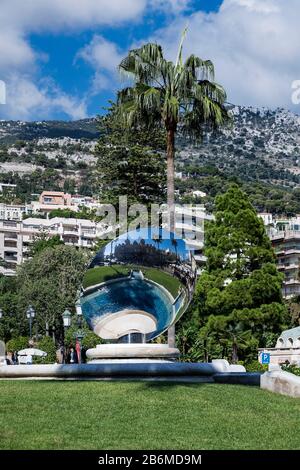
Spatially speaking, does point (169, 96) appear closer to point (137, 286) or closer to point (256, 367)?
point (137, 286)

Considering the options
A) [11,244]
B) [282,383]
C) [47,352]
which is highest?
[11,244]

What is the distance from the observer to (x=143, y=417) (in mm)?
11375

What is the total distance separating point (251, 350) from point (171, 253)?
77.4 feet

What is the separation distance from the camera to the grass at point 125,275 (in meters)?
19.0

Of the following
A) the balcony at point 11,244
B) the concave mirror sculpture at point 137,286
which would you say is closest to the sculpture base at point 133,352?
the concave mirror sculpture at point 137,286

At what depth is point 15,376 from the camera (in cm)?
1781

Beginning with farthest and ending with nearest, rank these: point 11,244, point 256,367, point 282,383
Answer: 1. point 11,244
2. point 256,367
3. point 282,383

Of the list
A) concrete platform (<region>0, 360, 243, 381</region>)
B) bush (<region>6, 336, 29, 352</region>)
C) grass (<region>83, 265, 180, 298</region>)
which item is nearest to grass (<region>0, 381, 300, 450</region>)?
concrete platform (<region>0, 360, 243, 381</region>)

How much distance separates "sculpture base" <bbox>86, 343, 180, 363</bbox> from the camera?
1848 cm

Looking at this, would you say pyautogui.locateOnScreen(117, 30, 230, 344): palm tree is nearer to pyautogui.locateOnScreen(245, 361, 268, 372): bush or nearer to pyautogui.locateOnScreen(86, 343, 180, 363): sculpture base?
pyautogui.locateOnScreen(86, 343, 180, 363): sculpture base

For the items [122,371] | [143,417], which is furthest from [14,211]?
[143,417]

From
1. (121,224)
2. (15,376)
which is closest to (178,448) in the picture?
(15,376)

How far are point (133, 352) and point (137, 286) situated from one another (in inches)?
57.8
